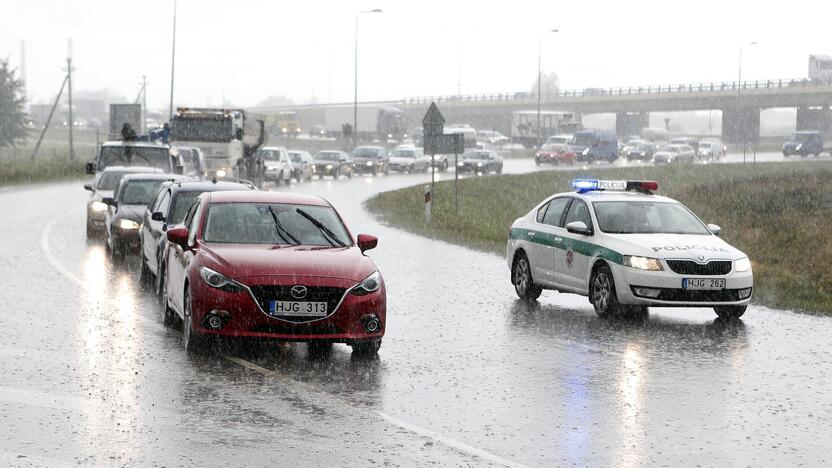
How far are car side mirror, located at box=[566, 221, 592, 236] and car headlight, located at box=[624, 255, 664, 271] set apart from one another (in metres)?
0.89

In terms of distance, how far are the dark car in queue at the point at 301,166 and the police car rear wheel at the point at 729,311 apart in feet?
146

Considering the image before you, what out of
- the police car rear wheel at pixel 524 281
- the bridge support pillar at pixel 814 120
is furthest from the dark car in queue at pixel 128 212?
the bridge support pillar at pixel 814 120

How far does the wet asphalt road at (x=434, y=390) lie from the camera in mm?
7727

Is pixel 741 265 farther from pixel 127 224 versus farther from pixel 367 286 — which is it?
pixel 127 224

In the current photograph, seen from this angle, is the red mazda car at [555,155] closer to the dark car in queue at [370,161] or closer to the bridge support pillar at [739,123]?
the dark car in queue at [370,161]

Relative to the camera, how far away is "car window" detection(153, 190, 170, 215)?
55.7ft

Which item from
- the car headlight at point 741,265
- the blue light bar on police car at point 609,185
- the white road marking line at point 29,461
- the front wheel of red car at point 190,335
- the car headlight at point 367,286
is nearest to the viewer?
the white road marking line at point 29,461

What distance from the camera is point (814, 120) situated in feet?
404

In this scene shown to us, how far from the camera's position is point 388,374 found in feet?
34.5

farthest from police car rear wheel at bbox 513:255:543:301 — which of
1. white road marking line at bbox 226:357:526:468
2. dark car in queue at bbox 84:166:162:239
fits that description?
dark car in queue at bbox 84:166:162:239

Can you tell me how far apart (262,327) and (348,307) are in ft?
2.37

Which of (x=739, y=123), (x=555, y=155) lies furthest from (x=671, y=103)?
(x=555, y=155)

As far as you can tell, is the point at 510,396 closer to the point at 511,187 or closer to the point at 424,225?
the point at 424,225

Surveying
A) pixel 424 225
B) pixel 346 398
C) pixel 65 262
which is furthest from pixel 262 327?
pixel 424 225
